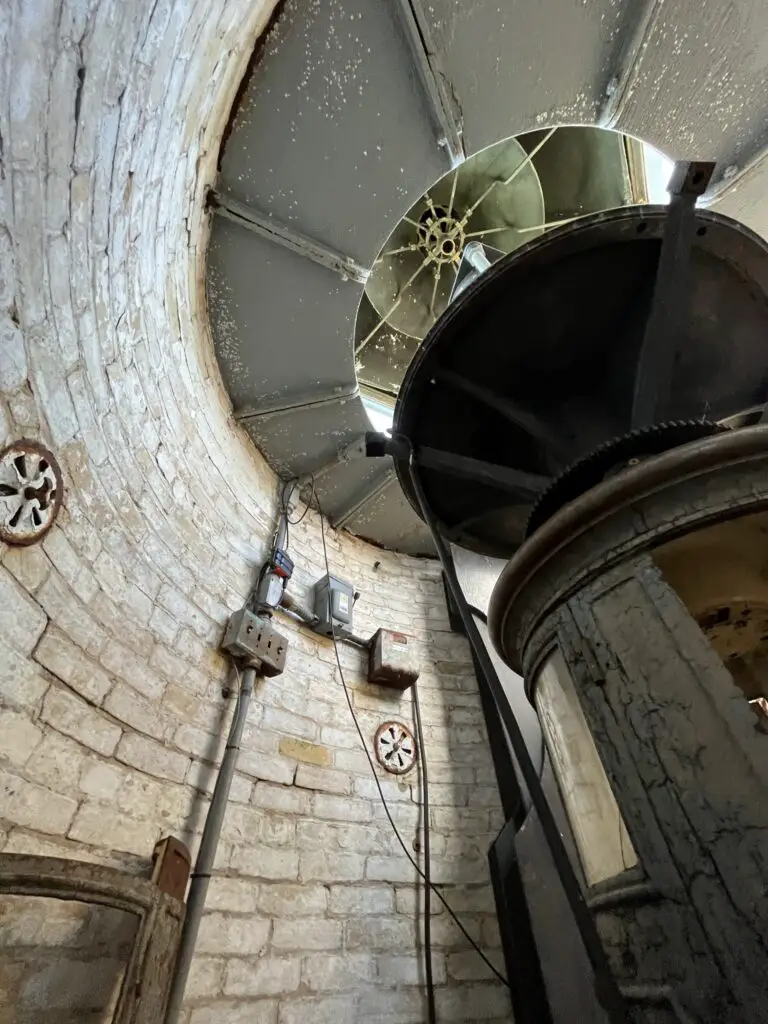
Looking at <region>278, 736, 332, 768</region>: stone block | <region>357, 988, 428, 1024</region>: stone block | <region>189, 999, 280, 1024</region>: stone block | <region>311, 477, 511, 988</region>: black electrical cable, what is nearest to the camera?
<region>189, 999, 280, 1024</region>: stone block

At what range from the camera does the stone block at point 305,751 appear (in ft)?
8.21

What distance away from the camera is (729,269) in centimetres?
176

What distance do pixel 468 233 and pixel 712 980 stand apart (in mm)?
4135

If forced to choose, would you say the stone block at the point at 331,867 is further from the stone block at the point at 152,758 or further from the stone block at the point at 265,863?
the stone block at the point at 152,758

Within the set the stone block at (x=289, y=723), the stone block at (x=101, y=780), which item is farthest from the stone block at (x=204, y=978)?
Answer: the stone block at (x=289, y=723)

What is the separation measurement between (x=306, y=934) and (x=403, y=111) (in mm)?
3557

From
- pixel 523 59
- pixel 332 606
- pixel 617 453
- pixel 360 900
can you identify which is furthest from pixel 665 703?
pixel 523 59

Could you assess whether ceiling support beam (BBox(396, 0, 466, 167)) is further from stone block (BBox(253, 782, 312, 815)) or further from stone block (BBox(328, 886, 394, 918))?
stone block (BBox(328, 886, 394, 918))

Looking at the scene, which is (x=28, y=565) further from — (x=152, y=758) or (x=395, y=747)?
(x=395, y=747)

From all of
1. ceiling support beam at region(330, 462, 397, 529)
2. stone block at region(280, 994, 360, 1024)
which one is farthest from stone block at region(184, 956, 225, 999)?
ceiling support beam at region(330, 462, 397, 529)

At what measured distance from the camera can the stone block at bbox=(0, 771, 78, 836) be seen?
1.35m

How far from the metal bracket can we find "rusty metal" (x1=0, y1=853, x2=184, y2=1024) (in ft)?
6.53

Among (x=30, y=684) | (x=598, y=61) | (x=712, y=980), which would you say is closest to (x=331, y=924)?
(x=30, y=684)

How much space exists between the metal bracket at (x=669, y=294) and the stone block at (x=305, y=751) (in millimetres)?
2060
